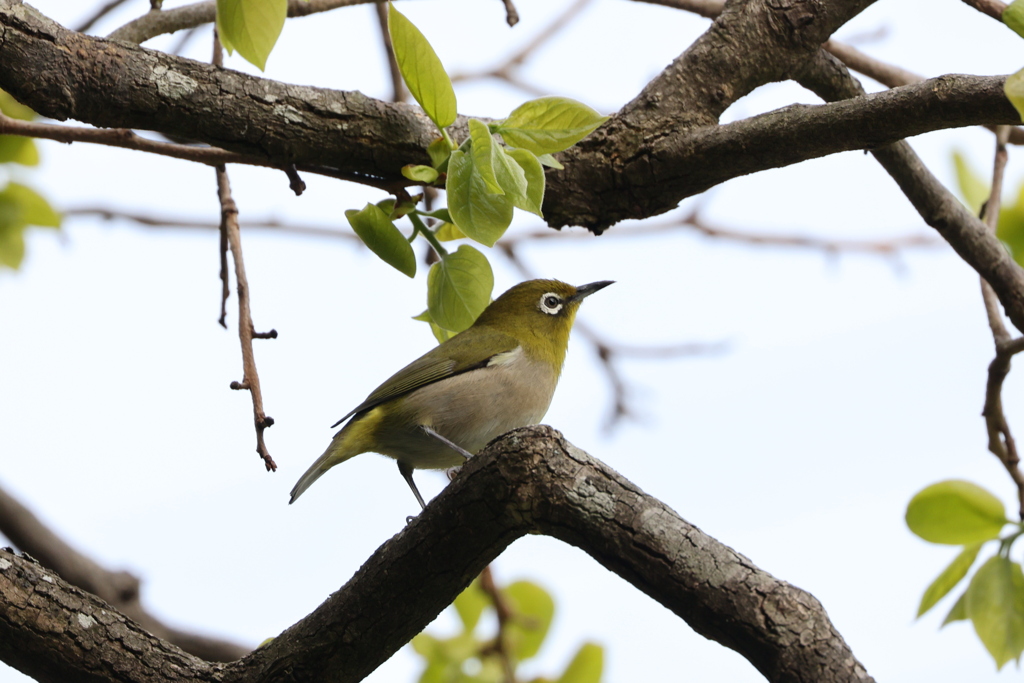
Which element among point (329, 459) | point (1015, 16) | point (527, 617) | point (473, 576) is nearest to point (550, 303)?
point (329, 459)

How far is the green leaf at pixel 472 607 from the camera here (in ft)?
10.4

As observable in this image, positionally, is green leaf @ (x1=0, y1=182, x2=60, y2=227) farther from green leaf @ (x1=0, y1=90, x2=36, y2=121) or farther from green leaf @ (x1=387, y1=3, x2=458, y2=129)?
green leaf @ (x1=387, y1=3, x2=458, y2=129)

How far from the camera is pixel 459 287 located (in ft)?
8.43

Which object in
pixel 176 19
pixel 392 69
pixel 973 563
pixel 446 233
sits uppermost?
pixel 392 69

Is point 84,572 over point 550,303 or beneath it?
beneath

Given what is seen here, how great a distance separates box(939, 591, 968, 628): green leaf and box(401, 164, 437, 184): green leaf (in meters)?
1.71

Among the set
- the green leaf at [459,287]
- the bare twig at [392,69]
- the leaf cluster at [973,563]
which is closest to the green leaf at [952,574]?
the leaf cluster at [973,563]

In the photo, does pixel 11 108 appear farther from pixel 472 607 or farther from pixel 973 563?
pixel 973 563

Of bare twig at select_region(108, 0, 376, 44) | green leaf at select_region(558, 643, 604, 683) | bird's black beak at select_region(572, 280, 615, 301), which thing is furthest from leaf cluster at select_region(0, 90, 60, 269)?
green leaf at select_region(558, 643, 604, 683)

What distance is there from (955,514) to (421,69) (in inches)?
67.0

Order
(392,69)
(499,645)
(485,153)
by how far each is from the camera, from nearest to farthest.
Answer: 1. (485,153)
2. (499,645)
3. (392,69)

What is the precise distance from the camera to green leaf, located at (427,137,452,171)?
2.35m

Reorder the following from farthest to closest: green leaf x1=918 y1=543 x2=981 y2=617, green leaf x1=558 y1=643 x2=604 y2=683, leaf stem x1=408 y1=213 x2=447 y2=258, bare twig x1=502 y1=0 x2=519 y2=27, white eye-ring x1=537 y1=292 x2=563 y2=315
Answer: white eye-ring x1=537 y1=292 x2=563 y2=315, green leaf x1=558 y1=643 x2=604 y2=683, bare twig x1=502 y1=0 x2=519 y2=27, leaf stem x1=408 y1=213 x2=447 y2=258, green leaf x1=918 y1=543 x2=981 y2=617

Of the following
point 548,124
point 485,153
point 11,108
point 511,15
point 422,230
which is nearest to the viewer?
point 485,153
